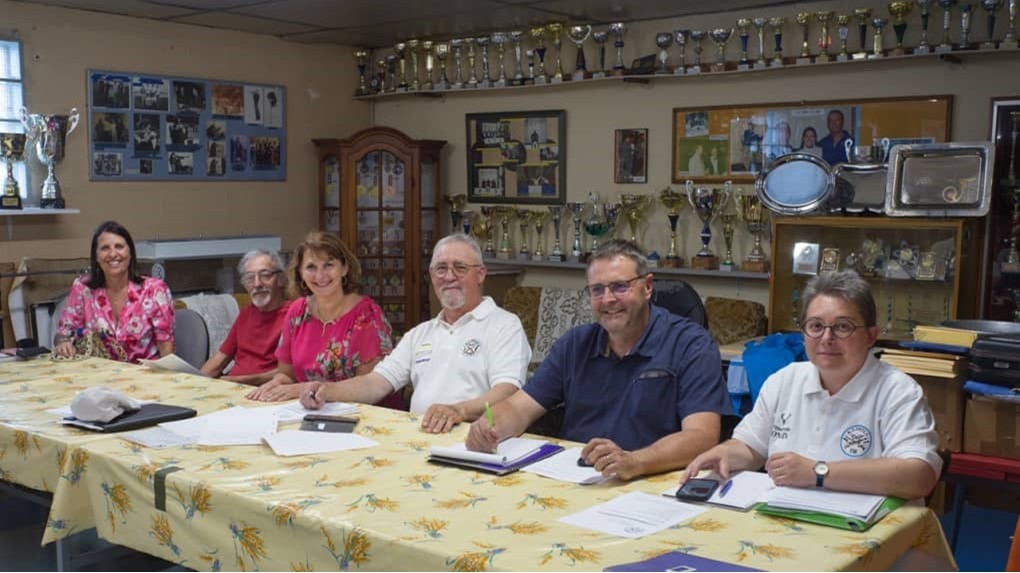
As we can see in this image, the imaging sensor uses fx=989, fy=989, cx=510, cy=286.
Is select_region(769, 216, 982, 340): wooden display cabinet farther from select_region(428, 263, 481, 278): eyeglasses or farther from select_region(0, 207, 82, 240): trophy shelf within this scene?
select_region(0, 207, 82, 240): trophy shelf

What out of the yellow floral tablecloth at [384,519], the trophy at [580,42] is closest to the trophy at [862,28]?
the trophy at [580,42]

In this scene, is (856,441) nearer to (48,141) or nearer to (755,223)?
(755,223)

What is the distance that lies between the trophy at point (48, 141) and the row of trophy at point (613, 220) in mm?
2497

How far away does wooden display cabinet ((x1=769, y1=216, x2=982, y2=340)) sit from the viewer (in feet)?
14.7

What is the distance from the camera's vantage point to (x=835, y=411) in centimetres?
226

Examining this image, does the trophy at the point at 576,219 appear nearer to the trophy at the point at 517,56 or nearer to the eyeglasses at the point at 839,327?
the trophy at the point at 517,56

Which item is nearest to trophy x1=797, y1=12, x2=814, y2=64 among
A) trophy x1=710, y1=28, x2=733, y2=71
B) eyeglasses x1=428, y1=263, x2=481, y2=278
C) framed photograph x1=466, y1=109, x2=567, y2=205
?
trophy x1=710, y1=28, x2=733, y2=71

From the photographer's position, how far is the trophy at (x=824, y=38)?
505 centimetres

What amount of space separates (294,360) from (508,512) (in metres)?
1.87

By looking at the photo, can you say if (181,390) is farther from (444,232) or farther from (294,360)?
(444,232)

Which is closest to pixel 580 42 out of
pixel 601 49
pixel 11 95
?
pixel 601 49

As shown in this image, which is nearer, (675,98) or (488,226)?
(675,98)

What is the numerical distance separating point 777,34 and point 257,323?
3178 mm

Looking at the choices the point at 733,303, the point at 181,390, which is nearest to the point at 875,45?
the point at 733,303
